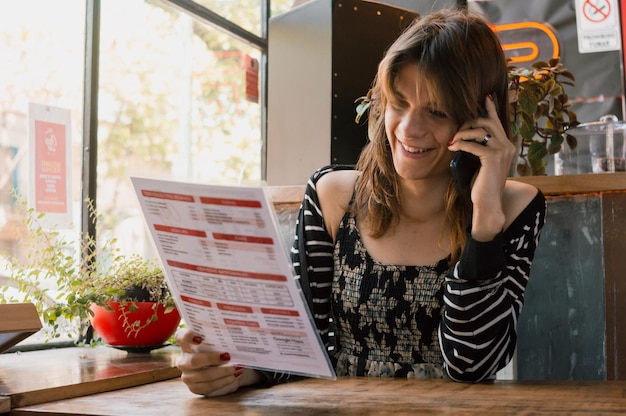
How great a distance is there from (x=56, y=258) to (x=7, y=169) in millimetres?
432

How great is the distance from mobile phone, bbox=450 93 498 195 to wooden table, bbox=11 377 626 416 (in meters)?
0.40

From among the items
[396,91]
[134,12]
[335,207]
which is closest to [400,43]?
[396,91]

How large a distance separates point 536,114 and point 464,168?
2.35 ft

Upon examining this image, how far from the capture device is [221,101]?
3.95 metres

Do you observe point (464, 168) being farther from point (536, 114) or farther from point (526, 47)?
point (526, 47)

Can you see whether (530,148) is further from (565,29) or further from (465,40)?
(565,29)

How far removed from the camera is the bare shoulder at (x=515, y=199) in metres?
1.49

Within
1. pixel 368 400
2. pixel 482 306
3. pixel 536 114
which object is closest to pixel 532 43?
pixel 536 114

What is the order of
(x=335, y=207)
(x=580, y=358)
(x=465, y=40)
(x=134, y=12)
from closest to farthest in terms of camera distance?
(x=465, y=40) → (x=335, y=207) → (x=580, y=358) → (x=134, y=12)

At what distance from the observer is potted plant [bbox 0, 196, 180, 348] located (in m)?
1.94

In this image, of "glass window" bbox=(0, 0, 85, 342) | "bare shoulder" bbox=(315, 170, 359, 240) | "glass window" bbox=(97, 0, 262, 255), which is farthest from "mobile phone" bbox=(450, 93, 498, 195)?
"glass window" bbox=(97, 0, 262, 255)

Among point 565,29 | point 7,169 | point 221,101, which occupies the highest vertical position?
point 565,29

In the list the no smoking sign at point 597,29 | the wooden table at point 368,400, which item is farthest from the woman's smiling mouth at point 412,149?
the no smoking sign at point 597,29

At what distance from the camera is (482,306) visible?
1.35m
